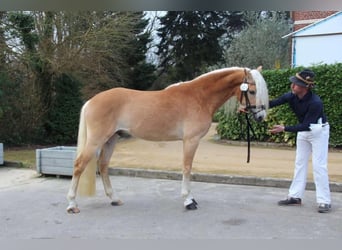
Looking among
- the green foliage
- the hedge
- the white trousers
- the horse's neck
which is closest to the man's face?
the white trousers

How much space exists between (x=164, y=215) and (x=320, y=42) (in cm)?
1223

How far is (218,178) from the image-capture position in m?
6.68

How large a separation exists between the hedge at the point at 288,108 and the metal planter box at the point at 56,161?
4.25m

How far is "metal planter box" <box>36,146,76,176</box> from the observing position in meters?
6.96

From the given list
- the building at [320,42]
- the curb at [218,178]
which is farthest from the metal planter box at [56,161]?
the building at [320,42]

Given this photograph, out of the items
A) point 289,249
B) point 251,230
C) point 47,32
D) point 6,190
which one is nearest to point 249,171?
point 251,230

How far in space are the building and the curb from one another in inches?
328

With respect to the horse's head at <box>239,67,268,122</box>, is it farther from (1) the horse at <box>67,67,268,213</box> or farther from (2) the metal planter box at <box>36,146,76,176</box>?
(2) the metal planter box at <box>36,146,76,176</box>

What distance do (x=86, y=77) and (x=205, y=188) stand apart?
31.5 ft

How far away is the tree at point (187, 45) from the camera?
26.2 m

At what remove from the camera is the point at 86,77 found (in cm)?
1460

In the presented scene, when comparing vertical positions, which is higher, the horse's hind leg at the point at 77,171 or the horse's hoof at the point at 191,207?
A: the horse's hind leg at the point at 77,171

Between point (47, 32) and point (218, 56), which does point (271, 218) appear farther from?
point (218, 56)

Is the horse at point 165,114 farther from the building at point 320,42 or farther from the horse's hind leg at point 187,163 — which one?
the building at point 320,42
